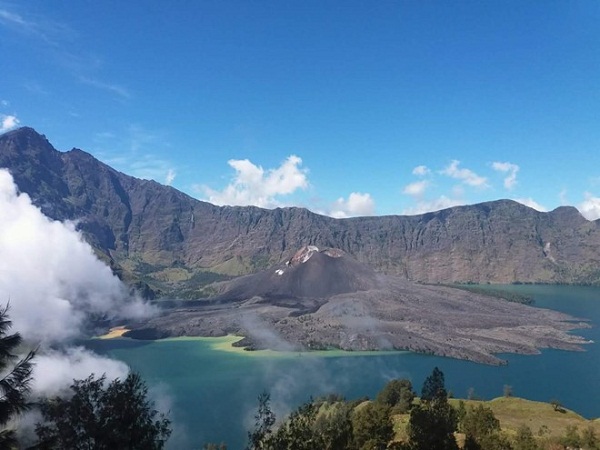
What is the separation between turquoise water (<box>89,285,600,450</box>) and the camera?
104 m

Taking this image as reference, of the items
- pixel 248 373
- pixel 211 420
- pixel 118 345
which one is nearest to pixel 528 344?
pixel 248 373

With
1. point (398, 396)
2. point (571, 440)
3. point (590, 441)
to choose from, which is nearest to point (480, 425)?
point (571, 440)

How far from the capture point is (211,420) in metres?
101

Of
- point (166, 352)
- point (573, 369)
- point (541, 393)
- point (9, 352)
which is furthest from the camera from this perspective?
point (166, 352)

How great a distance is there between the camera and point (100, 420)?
17.8 metres

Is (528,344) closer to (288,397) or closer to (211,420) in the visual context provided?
(288,397)

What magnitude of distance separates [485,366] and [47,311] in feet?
434

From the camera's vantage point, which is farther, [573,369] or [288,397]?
[573,369]

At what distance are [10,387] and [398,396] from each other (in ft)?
276

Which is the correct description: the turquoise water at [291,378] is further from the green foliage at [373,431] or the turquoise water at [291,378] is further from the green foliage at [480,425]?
the green foliage at [480,425]

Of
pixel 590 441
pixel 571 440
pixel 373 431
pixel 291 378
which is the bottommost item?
pixel 291 378

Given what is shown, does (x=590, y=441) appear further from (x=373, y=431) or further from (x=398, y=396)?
(x=398, y=396)

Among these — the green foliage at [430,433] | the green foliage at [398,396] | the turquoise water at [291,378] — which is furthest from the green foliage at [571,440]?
the turquoise water at [291,378]

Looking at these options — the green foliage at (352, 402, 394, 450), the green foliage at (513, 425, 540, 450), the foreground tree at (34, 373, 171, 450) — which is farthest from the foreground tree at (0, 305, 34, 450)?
the green foliage at (513, 425, 540, 450)
